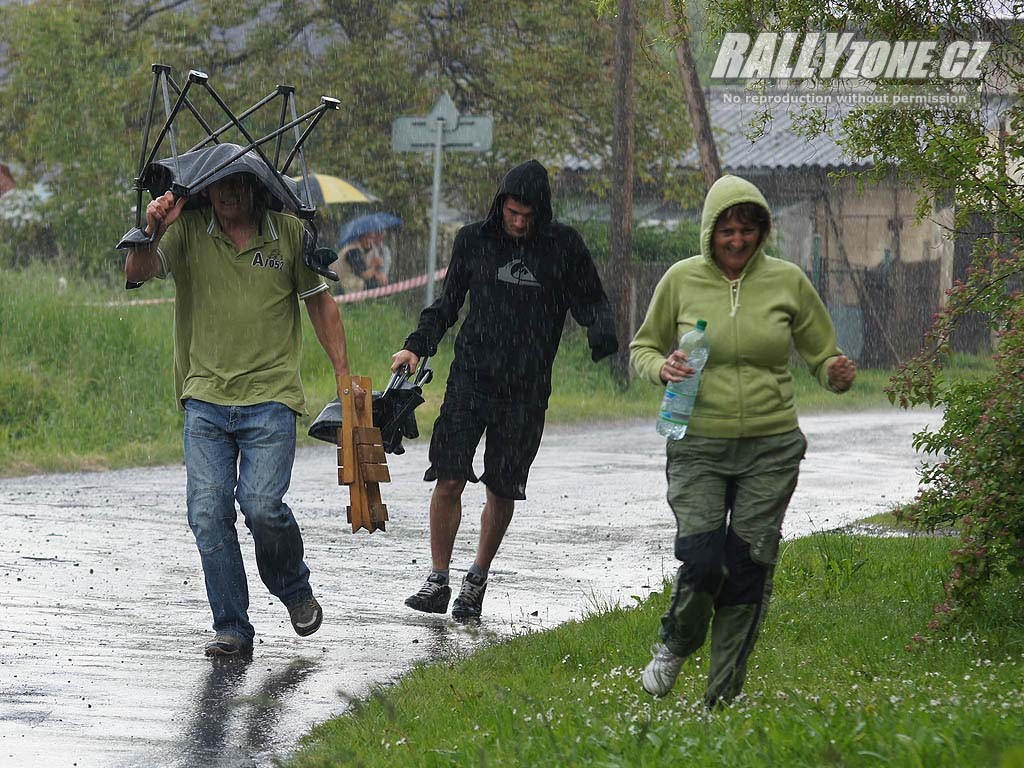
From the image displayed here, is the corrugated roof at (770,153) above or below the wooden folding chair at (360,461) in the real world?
above

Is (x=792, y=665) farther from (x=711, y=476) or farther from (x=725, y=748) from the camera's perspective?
(x=725, y=748)

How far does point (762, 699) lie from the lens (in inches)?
211

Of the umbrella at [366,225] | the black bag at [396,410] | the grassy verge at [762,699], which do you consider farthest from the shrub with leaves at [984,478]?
the umbrella at [366,225]

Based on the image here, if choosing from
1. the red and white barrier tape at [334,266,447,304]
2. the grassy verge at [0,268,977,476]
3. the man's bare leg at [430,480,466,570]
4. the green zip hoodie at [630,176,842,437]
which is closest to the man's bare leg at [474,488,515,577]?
the man's bare leg at [430,480,466,570]

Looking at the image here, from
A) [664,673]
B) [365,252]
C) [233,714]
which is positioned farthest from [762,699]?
[365,252]

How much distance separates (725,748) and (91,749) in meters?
2.09

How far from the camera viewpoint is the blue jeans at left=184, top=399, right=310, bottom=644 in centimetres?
692

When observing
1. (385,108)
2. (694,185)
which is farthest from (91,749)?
(694,185)

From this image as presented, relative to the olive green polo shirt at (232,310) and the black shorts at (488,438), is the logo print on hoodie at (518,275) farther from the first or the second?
the olive green polo shirt at (232,310)

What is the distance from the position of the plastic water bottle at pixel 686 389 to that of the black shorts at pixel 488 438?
236 centimetres

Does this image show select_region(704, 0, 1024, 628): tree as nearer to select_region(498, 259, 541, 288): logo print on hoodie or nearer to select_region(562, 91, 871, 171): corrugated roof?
select_region(498, 259, 541, 288): logo print on hoodie

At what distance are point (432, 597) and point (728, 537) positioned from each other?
8.50ft

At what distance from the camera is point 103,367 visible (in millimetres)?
17672

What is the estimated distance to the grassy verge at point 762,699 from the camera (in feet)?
14.4
